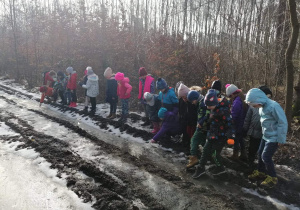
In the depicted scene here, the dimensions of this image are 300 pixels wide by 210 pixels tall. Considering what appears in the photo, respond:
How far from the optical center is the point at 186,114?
5.57 metres

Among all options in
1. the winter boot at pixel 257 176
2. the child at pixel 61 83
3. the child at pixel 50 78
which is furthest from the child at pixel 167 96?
the child at pixel 50 78

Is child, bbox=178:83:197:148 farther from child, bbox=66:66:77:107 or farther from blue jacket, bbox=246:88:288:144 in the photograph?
child, bbox=66:66:77:107

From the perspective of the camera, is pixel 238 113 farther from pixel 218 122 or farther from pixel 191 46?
pixel 191 46

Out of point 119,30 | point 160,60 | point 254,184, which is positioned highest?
point 119,30

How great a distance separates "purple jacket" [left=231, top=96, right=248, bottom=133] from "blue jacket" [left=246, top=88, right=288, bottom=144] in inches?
33.2

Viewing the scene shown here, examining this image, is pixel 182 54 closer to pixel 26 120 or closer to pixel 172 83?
pixel 172 83

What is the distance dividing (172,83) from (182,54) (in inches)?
52.5

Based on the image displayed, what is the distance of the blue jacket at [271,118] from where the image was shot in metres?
3.63

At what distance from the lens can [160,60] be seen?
9.84m

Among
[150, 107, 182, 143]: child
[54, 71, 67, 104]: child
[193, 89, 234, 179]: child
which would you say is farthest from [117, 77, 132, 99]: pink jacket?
[193, 89, 234, 179]: child

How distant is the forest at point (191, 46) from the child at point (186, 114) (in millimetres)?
1894

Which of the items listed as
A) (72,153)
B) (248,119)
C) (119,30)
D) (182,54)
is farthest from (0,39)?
(248,119)

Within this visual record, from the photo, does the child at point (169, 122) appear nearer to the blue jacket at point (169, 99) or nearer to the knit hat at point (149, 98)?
the blue jacket at point (169, 99)

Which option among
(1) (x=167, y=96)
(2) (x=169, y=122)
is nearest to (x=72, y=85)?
(1) (x=167, y=96)
